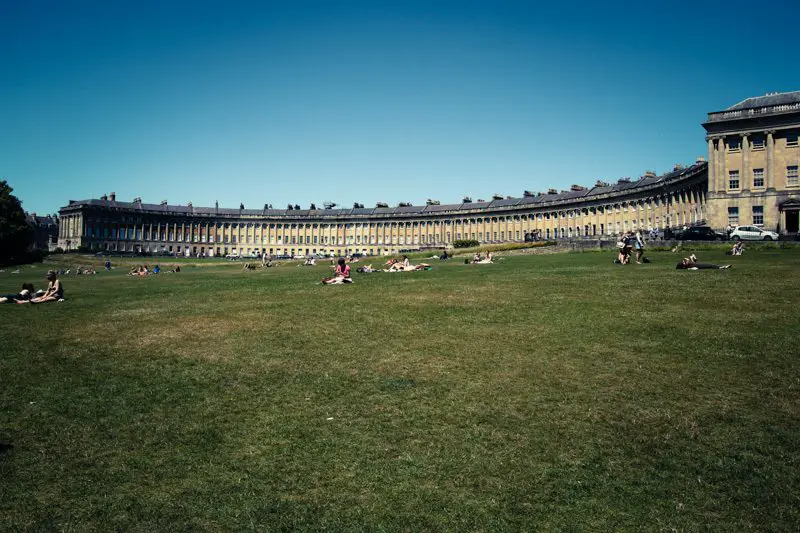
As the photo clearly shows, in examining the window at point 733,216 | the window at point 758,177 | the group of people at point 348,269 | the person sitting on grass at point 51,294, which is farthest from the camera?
the window at point 733,216

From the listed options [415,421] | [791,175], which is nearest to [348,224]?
[791,175]

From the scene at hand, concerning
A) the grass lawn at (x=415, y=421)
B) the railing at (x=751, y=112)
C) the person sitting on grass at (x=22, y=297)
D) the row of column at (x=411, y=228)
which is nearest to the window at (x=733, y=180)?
the railing at (x=751, y=112)

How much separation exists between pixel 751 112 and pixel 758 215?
440 inches

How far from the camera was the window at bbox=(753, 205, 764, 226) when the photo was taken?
197 ft

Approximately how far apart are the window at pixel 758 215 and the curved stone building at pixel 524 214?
91 mm

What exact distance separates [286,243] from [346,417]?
173m

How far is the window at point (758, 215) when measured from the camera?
2359 inches

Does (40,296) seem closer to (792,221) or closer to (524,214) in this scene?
(792,221)

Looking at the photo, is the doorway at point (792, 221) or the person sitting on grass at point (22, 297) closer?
the person sitting on grass at point (22, 297)

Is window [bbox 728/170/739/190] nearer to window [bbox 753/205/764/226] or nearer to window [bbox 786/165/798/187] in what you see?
window [bbox 753/205/764/226]

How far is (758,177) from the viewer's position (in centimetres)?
6056

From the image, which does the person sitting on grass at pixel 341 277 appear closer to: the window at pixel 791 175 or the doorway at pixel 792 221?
the doorway at pixel 792 221

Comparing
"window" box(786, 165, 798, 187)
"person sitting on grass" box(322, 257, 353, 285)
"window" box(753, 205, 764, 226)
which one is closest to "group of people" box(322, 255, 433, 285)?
"person sitting on grass" box(322, 257, 353, 285)

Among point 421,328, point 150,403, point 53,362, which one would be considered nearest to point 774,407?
point 421,328
